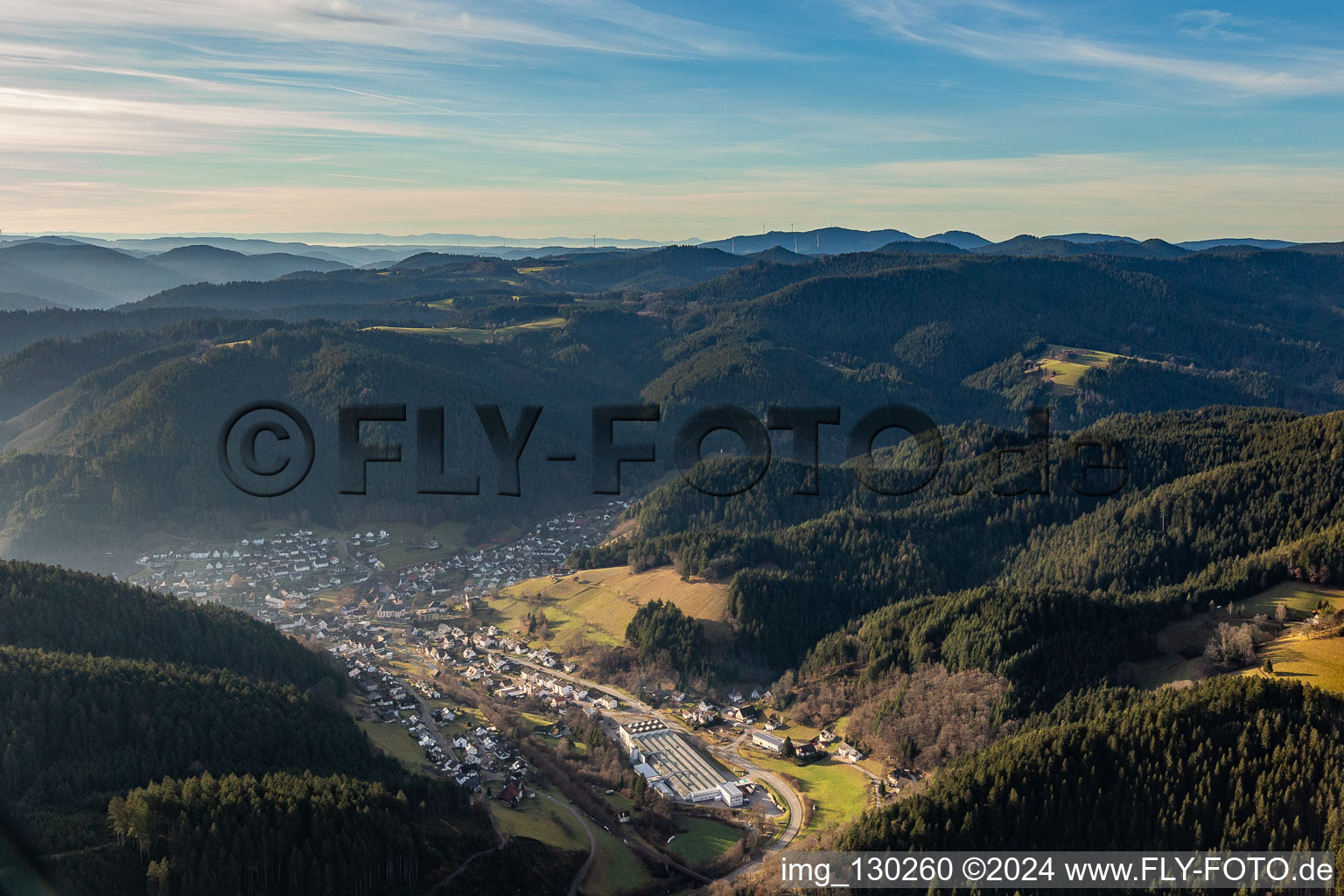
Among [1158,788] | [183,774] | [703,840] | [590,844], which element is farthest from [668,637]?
[1158,788]

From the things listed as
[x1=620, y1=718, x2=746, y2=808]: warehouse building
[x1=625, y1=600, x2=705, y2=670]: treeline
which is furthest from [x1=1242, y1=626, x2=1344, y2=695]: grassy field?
[x1=625, y1=600, x2=705, y2=670]: treeline

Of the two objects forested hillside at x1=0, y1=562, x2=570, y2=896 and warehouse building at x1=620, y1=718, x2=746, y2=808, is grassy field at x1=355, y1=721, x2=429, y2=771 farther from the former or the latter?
warehouse building at x1=620, y1=718, x2=746, y2=808

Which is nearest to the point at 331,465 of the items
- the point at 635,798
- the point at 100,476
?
the point at 100,476

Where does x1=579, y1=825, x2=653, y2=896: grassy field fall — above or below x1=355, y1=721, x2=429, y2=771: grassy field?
below

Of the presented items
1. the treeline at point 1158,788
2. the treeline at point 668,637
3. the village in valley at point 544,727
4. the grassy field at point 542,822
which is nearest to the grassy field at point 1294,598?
the treeline at point 1158,788

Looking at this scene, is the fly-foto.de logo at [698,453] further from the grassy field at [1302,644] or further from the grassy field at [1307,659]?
the grassy field at [1307,659]

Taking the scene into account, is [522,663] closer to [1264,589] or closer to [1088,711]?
[1088,711]
